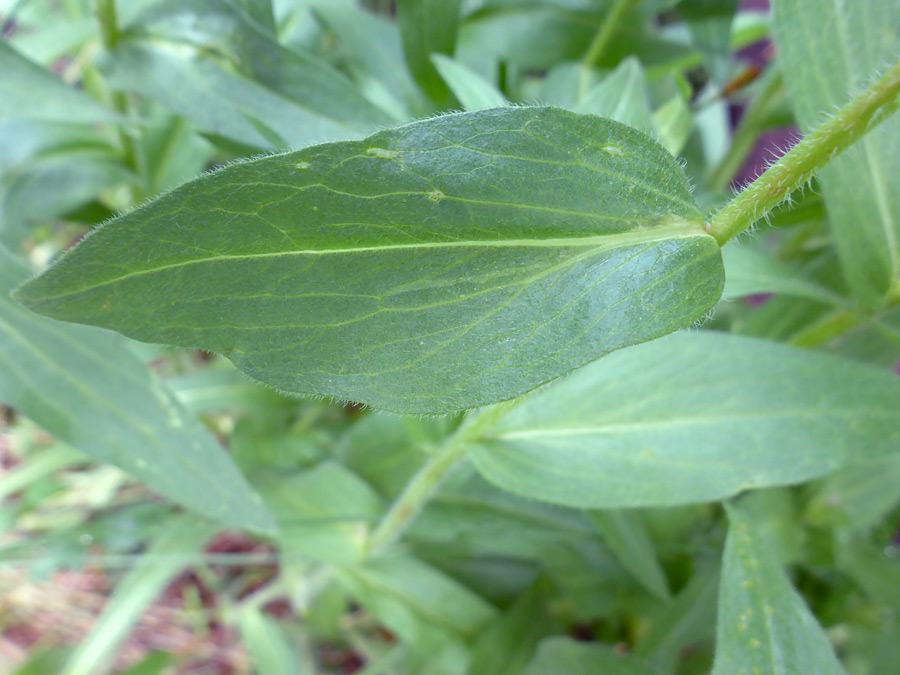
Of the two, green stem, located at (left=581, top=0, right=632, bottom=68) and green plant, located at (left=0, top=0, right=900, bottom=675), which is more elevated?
green stem, located at (left=581, top=0, right=632, bottom=68)

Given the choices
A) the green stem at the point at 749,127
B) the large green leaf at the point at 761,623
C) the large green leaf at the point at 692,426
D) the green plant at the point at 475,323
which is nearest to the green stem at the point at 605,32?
the green plant at the point at 475,323

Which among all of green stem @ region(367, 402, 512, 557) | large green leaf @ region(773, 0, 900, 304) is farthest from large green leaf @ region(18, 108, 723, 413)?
large green leaf @ region(773, 0, 900, 304)

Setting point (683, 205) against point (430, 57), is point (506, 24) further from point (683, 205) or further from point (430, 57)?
point (683, 205)

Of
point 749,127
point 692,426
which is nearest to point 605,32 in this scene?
point 749,127

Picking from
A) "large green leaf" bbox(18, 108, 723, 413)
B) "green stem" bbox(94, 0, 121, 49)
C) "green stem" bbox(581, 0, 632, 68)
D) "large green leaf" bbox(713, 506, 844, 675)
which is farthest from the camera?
"green stem" bbox(581, 0, 632, 68)

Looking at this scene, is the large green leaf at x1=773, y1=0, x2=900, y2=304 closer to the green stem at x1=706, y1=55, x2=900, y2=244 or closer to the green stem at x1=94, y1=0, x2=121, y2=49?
the green stem at x1=706, y1=55, x2=900, y2=244

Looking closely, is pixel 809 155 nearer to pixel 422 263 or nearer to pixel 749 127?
pixel 422 263

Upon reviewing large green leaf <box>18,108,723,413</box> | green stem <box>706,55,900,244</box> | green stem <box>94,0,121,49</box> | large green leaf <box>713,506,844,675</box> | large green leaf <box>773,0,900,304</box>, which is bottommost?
large green leaf <box>713,506,844,675</box>
